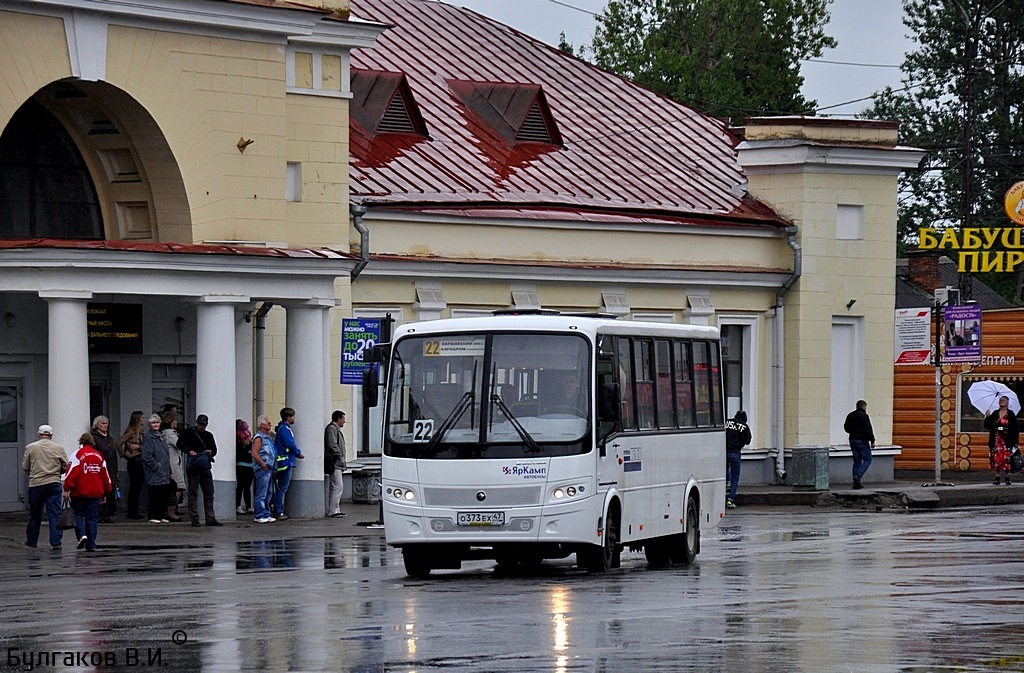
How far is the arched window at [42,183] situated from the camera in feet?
112

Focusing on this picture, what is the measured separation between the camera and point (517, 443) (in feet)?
71.7

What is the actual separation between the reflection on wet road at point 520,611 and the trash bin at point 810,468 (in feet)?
48.3

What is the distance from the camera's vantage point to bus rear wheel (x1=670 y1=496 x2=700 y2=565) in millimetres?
24328

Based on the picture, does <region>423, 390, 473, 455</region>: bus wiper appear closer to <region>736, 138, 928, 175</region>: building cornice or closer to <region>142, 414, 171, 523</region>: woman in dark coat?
<region>142, 414, 171, 523</region>: woman in dark coat

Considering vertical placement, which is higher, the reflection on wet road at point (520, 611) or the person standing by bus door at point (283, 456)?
the person standing by bus door at point (283, 456)

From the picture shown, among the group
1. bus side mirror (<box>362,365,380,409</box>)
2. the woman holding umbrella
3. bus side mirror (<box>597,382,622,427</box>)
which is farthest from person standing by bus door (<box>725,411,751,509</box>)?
bus side mirror (<box>597,382,622,427</box>)

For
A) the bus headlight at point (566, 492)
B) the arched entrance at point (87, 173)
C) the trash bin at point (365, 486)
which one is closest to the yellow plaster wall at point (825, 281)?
the trash bin at point (365, 486)

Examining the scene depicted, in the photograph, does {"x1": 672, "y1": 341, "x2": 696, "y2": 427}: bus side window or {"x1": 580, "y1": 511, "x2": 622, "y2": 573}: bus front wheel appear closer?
{"x1": 580, "y1": 511, "x2": 622, "y2": 573}: bus front wheel

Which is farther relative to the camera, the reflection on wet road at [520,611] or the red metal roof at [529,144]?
the red metal roof at [529,144]

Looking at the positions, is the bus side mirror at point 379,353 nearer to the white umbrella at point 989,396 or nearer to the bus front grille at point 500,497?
the bus front grille at point 500,497

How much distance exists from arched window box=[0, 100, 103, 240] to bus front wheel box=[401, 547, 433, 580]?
46.2 ft

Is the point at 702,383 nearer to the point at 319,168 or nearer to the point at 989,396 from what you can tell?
the point at 319,168

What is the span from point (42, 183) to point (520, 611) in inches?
763

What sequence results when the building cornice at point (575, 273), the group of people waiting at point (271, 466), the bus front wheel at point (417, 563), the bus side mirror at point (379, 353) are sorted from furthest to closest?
the building cornice at point (575, 273) < the group of people waiting at point (271, 466) < the bus side mirror at point (379, 353) < the bus front wheel at point (417, 563)
